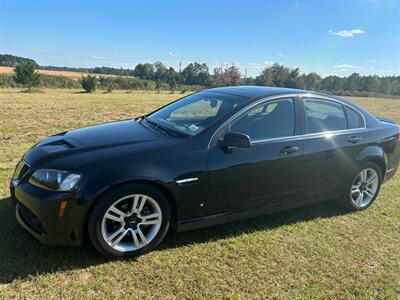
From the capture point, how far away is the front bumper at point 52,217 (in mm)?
2861

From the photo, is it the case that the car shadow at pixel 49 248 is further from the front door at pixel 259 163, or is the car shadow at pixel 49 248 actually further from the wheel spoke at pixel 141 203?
the wheel spoke at pixel 141 203

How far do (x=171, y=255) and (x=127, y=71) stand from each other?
105 metres

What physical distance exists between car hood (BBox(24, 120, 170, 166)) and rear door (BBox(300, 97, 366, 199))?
5.68 feet

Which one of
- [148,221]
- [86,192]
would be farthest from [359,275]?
[86,192]

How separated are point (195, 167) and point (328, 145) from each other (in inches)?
72.6

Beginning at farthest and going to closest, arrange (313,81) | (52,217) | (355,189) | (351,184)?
(313,81) → (355,189) → (351,184) → (52,217)

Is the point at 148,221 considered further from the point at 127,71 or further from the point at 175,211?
the point at 127,71

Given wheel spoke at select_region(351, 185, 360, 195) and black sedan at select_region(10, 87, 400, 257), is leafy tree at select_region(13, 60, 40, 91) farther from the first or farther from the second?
wheel spoke at select_region(351, 185, 360, 195)

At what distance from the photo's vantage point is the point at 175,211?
334 centimetres

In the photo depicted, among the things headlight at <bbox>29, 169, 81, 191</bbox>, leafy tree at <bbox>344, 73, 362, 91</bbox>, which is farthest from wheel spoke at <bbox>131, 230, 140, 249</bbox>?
leafy tree at <bbox>344, 73, 362, 91</bbox>

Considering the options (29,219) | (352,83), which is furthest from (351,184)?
(352,83)

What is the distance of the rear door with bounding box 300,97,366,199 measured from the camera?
160 inches

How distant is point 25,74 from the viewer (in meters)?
35.7

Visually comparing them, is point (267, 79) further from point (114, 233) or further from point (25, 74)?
point (114, 233)
